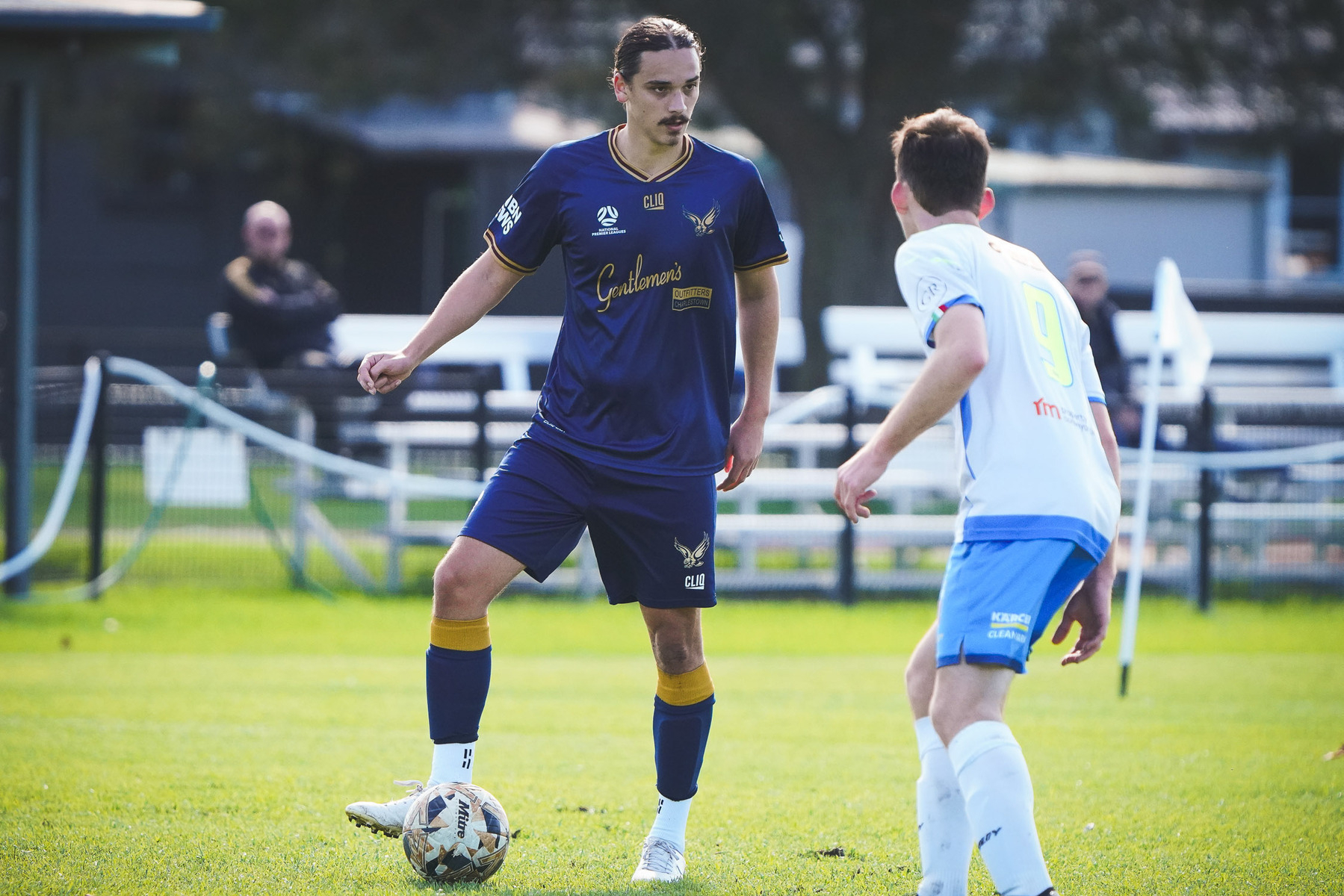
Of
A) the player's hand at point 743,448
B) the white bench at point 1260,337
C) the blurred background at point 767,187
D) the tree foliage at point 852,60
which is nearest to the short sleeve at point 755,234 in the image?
the player's hand at point 743,448

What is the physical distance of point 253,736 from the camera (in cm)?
643

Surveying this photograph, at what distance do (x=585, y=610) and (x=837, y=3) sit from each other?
1072cm

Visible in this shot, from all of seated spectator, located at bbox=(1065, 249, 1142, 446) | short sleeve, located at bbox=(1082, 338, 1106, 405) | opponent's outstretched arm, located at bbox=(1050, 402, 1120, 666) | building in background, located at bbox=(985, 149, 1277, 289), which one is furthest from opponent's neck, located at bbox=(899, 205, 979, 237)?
building in background, located at bbox=(985, 149, 1277, 289)

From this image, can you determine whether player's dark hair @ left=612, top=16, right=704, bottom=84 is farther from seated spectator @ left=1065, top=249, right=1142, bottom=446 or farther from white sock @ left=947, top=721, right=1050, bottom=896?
seated spectator @ left=1065, top=249, right=1142, bottom=446

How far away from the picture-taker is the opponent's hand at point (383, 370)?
4348mm

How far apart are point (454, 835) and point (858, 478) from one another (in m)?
1.56

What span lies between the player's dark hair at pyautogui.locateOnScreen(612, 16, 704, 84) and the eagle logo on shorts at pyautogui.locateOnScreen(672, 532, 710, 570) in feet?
4.48

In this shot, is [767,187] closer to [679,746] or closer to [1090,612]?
[679,746]

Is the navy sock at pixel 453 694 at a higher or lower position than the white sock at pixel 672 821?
higher

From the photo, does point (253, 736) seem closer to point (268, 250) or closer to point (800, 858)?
point (800, 858)

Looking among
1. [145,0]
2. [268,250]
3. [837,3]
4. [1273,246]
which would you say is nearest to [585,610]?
[268,250]

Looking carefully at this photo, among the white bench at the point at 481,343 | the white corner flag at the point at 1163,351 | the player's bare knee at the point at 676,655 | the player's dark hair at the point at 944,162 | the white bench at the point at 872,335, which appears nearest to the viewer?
the player's dark hair at the point at 944,162

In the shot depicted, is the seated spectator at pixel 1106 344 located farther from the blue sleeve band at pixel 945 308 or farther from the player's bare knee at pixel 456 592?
the blue sleeve band at pixel 945 308

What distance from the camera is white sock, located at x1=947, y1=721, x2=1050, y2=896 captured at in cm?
340
